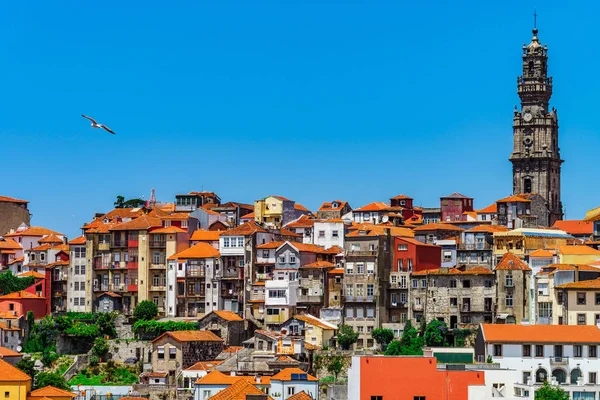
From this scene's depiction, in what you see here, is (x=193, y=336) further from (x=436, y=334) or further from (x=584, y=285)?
(x=584, y=285)

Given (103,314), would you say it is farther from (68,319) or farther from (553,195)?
(553,195)

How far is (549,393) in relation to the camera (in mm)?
82500

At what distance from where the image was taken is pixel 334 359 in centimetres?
9869

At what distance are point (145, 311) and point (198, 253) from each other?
5.89 m

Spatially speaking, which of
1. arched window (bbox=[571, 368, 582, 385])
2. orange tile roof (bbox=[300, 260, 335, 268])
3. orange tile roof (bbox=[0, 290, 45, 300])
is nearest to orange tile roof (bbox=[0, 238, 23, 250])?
orange tile roof (bbox=[0, 290, 45, 300])

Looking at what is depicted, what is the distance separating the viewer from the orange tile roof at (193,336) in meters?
103

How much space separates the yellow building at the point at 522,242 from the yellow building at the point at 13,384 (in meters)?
33.4

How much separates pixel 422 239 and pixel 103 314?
23.5 meters

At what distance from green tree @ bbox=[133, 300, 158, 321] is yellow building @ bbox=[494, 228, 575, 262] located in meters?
24.3

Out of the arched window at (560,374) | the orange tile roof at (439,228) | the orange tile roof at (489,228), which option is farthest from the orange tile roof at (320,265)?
the arched window at (560,374)

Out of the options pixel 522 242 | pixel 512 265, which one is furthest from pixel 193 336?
pixel 522 242

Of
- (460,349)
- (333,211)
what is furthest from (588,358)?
(333,211)

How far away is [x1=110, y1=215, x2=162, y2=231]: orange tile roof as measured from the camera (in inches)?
4592

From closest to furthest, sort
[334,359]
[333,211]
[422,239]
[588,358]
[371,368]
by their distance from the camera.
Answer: [371,368] → [588,358] → [334,359] → [422,239] → [333,211]
